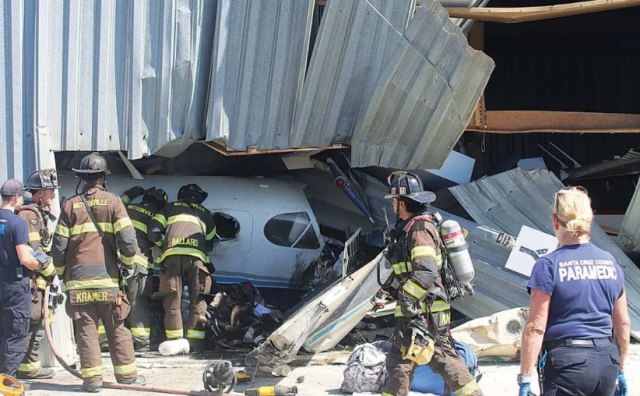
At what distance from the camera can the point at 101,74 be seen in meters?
8.21

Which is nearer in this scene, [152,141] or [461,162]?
[152,141]

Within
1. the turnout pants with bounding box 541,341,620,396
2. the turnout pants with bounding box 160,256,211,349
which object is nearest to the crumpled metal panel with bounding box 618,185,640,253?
the turnout pants with bounding box 160,256,211,349

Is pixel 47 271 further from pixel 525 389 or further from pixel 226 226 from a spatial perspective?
pixel 525 389

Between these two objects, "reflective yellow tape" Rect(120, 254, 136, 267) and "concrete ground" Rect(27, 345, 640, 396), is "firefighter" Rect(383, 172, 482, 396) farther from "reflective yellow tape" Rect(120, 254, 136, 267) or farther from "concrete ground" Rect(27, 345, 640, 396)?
"reflective yellow tape" Rect(120, 254, 136, 267)

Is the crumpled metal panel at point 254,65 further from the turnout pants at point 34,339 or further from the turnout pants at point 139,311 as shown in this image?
the turnout pants at point 34,339

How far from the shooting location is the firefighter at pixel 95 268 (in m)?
6.91

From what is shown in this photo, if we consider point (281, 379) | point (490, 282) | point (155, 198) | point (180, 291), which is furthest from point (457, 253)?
point (155, 198)

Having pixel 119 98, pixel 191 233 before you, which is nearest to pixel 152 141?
pixel 119 98

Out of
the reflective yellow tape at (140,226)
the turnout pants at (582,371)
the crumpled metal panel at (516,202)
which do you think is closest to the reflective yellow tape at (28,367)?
the reflective yellow tape at (140,226)

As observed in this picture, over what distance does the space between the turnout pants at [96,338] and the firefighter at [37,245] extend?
1.33 feet

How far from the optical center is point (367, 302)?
308 inches

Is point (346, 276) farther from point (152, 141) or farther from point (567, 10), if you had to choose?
point (567, 10)

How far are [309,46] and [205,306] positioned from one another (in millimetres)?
3087

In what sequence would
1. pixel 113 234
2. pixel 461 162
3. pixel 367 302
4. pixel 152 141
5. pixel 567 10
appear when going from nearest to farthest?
pixel 113 234 → pixel 367 302 → pixel 152 141 → pixel 567 10 → pixel 461 162
